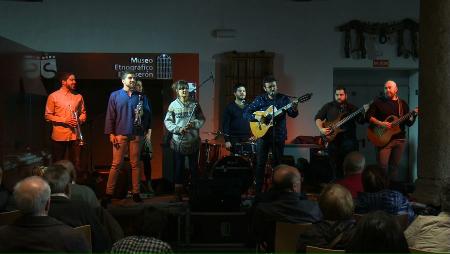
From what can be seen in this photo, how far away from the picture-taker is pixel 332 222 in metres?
3.29

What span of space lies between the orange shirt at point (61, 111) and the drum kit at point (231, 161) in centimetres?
187

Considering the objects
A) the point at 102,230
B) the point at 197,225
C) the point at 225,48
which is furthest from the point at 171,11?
the point at 102,230

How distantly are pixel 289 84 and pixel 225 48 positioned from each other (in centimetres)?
133

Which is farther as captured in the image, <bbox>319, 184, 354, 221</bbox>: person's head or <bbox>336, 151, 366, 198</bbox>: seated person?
<bbox>336, 151, 366, 198</bbox>: seated person

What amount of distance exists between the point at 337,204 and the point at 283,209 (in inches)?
34.8

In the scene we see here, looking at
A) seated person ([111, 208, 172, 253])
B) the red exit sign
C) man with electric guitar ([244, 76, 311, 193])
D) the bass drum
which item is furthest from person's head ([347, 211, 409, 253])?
the red exit sign

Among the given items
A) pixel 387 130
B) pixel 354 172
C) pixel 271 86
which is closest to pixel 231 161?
pixel 271 86

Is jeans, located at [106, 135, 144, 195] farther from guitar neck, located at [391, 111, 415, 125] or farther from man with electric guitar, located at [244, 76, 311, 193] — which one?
guitar neck, located at [391, 111, 415, 125]

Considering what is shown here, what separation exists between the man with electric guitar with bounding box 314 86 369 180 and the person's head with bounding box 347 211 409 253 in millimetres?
5033

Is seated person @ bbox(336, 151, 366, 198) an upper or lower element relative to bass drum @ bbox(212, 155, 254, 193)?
upper

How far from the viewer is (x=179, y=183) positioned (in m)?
7.29

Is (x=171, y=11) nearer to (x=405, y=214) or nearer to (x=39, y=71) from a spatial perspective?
(x=39, y=71)

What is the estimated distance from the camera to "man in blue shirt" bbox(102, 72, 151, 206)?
23.2ft

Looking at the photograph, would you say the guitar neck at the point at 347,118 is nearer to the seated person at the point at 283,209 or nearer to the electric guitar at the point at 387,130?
the electric guitar at the point at 387,130
